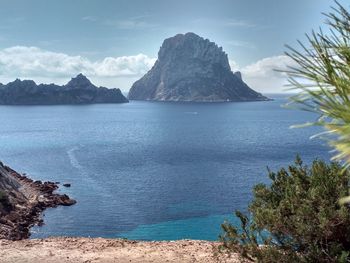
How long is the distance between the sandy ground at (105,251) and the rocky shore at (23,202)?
22.8 meters

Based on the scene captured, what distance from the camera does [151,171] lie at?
90.4 meters

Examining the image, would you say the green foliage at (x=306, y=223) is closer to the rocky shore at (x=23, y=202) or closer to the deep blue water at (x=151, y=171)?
the deep blue water at (x=151, y=171)

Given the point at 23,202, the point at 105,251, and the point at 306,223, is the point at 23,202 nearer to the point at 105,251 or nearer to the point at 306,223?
the point at 105,251

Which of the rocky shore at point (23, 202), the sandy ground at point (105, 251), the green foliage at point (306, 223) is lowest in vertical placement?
the rocky shore at point (23, 202)

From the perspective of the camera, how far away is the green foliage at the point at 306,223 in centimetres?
1598

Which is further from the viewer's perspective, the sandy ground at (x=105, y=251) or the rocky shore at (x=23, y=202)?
the rocky shore at (x=23, y=202)

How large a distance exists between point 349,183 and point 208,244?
39.8 feet

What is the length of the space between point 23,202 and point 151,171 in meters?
29.8

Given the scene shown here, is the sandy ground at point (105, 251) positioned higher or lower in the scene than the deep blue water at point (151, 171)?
higher

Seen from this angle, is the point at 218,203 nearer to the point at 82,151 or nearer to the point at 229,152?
the point at 229,152

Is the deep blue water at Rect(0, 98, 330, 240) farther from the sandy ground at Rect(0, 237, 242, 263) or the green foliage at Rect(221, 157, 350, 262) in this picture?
the green foliage at Rect(221, 157, 350, 262)

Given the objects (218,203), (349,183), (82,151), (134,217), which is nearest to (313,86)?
(349,183)

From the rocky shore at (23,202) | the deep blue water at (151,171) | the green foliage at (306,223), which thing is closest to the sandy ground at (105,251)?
the green foliage at (306,223)

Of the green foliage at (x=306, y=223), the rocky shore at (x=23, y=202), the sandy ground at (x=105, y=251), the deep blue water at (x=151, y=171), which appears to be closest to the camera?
the green foliage at (x=306, y=223)
